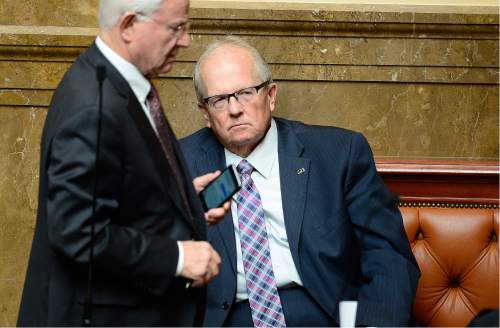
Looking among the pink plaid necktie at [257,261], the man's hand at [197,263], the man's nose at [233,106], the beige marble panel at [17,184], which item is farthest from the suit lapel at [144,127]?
the beige marble panel at [17,184]

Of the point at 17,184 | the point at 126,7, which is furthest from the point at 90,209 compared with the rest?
the point at 17,184

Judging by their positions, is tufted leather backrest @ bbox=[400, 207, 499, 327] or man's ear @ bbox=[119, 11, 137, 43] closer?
man's ear @ bbox=[119, 11, 137, 43]

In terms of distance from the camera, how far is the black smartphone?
2490 mm

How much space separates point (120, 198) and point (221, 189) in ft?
1.33

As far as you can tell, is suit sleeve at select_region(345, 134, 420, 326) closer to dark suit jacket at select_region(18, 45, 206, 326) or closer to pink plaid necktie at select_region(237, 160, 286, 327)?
pink plaid necktie at select_region(237, 160, 286, 327)

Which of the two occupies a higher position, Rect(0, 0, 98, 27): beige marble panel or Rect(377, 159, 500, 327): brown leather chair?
Rect(0, 0, 98, 27): beige marble panel

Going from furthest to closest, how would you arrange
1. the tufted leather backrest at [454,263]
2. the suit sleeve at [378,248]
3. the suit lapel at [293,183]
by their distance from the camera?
the tufted leather backrest at [454,263]
the suit lapel at [293,183]
the suit sleeve at [378,248]

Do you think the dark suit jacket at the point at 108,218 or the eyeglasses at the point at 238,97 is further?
the eyeglasses at the point at 238,97

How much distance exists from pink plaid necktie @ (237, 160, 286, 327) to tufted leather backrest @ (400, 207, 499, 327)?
0.61m

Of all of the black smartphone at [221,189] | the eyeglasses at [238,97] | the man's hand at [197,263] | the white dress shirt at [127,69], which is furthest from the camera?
the eyeglasses at [238,97]

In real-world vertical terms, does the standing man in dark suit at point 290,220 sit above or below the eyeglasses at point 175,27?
below

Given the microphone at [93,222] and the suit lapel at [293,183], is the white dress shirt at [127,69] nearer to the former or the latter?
the microphone at [93,222]

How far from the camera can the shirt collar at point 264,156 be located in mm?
3213

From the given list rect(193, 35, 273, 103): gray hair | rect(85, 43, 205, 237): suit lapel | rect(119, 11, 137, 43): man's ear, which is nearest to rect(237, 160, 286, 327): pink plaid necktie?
rect(193, 35, 273, 103): gray hair
